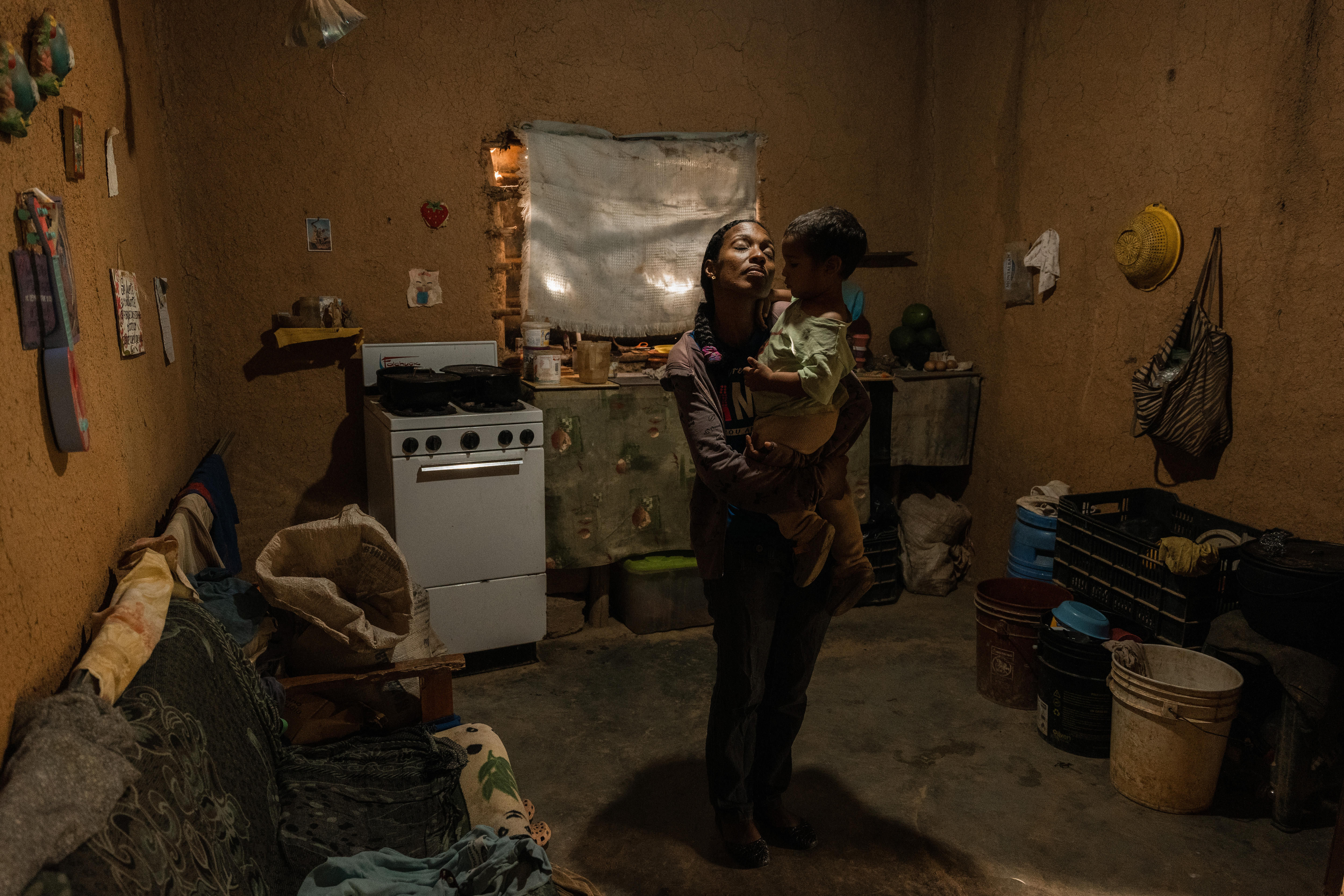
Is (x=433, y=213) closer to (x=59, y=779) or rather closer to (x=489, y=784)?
(x=489, y=784)

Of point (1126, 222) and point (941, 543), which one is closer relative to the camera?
point (1126, 222)

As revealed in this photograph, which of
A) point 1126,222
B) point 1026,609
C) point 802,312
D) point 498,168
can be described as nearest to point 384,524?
point 498,168

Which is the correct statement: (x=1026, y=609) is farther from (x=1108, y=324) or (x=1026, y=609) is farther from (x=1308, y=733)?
(x=1108, y=324)

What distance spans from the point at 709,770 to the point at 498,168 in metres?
2.93

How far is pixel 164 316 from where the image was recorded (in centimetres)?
293

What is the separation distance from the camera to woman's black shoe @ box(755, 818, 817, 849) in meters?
2.43

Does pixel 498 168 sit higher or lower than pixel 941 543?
higher

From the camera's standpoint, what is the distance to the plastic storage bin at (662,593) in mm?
3984

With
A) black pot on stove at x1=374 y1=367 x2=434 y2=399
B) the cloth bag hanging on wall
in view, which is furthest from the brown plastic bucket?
black pot on stove at x1=374 y1=367 x2=434 y2=399

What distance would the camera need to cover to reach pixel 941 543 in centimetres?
450

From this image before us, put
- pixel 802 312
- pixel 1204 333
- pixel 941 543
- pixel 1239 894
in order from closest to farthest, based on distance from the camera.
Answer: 1. pixel 802 312
2. pixel 1239 894
3. pixel 1204 333
4. pixel 941 543

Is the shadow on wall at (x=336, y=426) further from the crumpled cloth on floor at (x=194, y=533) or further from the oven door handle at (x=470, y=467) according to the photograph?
the crumpled cloth on floor at (x=194, y=533)

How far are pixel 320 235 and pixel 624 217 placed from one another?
1.43 meters

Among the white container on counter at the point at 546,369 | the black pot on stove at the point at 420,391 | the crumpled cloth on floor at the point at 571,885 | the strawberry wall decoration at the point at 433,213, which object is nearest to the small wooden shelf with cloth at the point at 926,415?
the white container on counter at the point at 546,369
